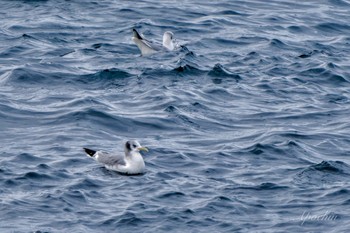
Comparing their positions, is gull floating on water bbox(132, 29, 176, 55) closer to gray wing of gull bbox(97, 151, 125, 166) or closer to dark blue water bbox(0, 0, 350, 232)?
dark blue water bbox(0, 0, 350, 232)

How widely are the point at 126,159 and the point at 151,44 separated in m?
8.80

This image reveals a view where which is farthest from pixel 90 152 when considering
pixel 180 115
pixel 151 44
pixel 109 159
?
pixel 151 44

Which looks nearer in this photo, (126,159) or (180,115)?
(126,159)

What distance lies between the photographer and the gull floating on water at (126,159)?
20438 millimetres

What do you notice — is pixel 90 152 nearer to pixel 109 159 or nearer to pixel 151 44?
pixel 109 159

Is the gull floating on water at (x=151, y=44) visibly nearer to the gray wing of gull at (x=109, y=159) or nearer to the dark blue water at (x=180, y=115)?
the dark blue water at (x=180, y=115)

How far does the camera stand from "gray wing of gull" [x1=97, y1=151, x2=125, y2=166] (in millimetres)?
20594

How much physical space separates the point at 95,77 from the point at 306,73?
4.94 metres

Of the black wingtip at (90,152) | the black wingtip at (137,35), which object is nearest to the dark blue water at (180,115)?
the black wingtip at (90,152)

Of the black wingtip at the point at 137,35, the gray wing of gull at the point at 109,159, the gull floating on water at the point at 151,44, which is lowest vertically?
the gull floating on water at the point at 151,44

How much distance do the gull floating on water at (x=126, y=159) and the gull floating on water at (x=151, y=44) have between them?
7933 mm

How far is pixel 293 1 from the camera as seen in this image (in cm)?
3634

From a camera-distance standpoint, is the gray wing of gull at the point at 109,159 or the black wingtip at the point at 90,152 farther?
the black wingtip at the point at 90,152

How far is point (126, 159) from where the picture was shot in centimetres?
2053
